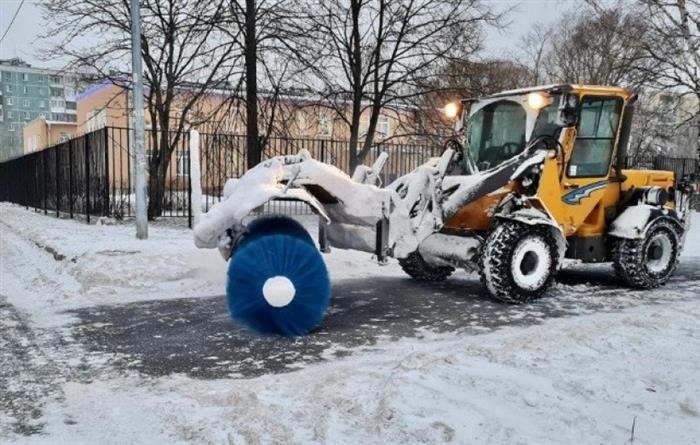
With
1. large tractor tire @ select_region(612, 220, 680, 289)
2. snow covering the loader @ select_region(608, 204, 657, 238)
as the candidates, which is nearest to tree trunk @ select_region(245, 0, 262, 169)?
snow covering the loader @ select_region(608, 204, 657, 238)

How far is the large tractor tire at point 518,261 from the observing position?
6.52m

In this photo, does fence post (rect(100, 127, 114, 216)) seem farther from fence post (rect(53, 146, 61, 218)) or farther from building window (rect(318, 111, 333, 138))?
building window (rect(318, 111, 333, 138))

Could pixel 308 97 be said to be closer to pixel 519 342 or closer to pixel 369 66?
pixel 369 66

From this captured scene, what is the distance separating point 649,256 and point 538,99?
277 centimetres

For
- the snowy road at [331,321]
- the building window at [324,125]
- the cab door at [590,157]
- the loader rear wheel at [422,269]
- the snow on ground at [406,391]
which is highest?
the building window at [324,125]

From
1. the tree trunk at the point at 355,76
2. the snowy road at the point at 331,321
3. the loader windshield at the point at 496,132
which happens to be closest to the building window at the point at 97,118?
the tree trunk at the point at 355,76

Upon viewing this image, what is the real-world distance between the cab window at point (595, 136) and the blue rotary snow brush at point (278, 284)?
12.3 ft

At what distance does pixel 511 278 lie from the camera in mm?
6590

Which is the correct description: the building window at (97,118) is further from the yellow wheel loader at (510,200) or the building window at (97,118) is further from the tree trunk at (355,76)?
the yellow wheel loader at (510,200)

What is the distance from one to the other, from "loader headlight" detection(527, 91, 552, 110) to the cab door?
0.43 meters

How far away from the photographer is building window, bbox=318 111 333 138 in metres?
18.2

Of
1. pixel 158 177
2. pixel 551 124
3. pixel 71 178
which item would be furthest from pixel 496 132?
pixel 71 178

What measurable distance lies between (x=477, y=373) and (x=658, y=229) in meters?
4.79

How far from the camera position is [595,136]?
7.51 meters
